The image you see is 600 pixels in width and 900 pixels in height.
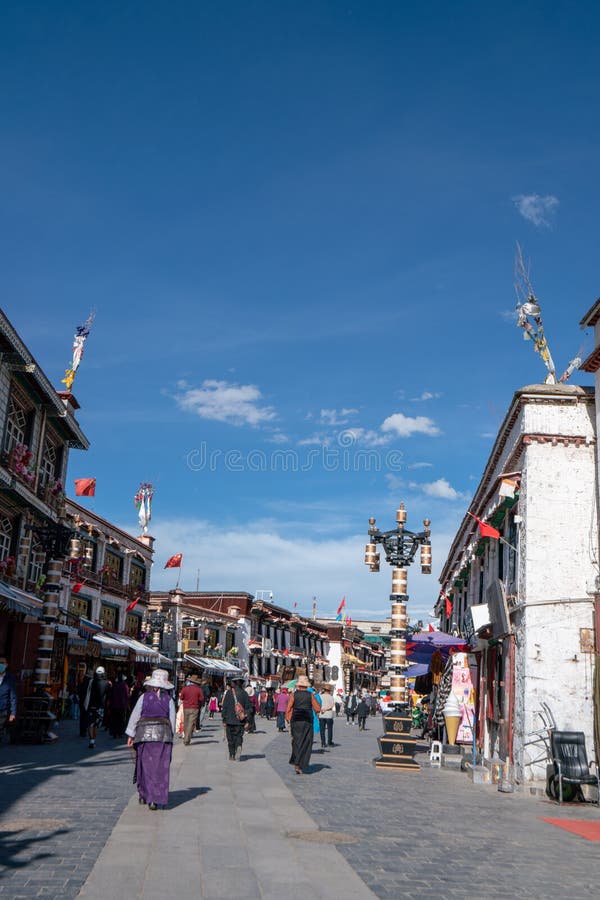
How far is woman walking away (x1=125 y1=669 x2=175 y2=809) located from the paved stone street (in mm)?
274

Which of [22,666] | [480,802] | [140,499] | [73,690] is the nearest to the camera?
[480,802]

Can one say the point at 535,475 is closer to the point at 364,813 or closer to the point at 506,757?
the point at 506,757

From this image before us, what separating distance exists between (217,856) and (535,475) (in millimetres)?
11432

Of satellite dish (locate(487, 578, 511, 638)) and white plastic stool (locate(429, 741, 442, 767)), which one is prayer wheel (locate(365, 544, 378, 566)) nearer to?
satellite dish (locate(487, 578, 511, 638))

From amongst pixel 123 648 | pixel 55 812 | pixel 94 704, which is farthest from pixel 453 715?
pixel 123 648

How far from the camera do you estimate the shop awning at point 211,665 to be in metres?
50.2

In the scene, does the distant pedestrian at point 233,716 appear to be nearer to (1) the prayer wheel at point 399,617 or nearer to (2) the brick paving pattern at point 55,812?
(2) the brick paving pattern at point 55,812

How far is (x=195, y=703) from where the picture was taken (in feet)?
67.8

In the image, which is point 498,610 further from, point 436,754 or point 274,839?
point 274,839

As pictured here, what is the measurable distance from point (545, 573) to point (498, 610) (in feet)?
7.47

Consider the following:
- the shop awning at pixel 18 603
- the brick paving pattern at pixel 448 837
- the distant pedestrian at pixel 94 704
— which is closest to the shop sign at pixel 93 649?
the shop awning at pixel 18 603

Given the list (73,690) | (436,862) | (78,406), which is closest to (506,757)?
(436,862)

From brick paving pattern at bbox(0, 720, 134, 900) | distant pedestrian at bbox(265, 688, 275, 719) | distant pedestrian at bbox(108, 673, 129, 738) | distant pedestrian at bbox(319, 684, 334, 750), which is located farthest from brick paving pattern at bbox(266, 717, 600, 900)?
distant pedestrian at bbox(265, 688, 275, 719)

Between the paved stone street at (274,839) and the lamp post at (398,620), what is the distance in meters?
2.81
